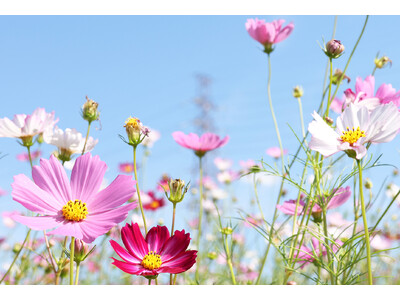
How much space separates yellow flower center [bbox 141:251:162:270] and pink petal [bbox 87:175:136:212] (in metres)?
0.07

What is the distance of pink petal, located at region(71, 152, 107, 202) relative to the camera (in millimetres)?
515

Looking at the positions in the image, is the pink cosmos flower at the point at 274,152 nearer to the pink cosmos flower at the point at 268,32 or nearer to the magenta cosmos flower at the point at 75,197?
the pink cosmos flower at the point at 268,32

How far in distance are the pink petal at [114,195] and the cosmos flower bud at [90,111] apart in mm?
151


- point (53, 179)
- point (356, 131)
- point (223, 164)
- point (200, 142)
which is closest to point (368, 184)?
point (200, 142)

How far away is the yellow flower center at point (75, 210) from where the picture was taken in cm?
→ 49

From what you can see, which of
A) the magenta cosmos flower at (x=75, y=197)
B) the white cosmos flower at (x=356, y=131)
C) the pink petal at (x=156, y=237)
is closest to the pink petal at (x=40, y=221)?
the magenta cosmos flower at (x=75, y=197)

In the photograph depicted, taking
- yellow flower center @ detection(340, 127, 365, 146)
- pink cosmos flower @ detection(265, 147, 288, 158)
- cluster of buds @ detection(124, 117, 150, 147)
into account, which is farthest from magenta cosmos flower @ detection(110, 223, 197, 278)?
pink cosmos flower @ detection(265, 147, 288, 158)

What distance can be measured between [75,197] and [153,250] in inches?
4.4

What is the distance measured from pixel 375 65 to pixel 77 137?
61 cm

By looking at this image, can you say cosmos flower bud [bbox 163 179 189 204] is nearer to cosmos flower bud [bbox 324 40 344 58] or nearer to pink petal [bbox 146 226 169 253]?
pink petal [bbox 146 226 169 253]

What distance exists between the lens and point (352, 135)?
50cm

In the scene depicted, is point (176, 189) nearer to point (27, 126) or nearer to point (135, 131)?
point (135, 131)
